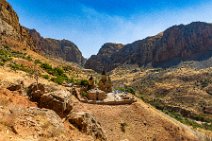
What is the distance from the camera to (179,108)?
295 ft

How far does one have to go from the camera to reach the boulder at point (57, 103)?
68.8 feet

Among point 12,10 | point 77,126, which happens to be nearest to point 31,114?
point 77,126

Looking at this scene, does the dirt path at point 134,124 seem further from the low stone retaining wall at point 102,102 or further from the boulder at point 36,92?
the boulder at point 36,92

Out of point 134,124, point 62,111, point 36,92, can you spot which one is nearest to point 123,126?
point 134,124

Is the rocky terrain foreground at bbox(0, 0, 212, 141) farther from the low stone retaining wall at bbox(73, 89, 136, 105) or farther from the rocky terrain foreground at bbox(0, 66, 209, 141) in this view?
the low stone retaining wall at bbox(73, 89, 136, 105)

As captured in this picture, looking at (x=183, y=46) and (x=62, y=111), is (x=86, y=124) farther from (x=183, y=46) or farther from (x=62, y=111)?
(x=183, y=46)

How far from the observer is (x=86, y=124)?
17.6 m

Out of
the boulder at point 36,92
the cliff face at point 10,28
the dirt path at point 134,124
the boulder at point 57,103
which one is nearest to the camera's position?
the boulder at point 57,103

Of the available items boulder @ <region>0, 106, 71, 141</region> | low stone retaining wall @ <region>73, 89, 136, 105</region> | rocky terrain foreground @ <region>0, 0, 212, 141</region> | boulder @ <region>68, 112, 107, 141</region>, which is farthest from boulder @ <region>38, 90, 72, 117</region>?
low stone retaining wall @ <region>73, 89, 136, 105</region>

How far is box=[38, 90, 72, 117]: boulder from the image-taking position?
2098cm

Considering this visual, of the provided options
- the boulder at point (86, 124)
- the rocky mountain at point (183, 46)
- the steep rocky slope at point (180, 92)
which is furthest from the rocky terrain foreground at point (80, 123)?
the rocky mountain at point (183, 46)

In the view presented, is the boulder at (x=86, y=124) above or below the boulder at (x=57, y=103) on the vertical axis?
below

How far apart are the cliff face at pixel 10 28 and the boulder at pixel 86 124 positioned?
57374mm

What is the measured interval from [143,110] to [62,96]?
54.8 feet
